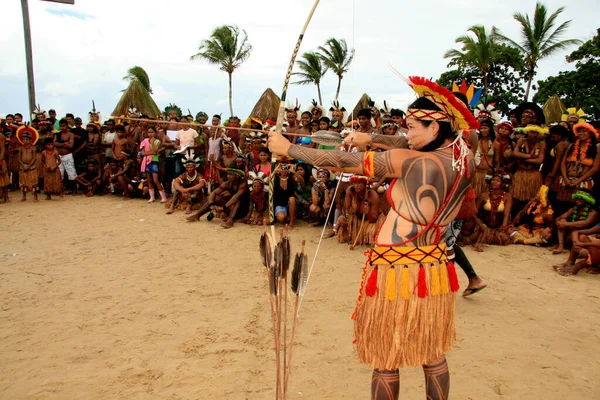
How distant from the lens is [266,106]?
15.3m

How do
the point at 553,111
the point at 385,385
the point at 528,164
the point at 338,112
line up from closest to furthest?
1. the point at 385,385
2. the point at 528,164
3. the point at 338,112
4. the point at 553,111

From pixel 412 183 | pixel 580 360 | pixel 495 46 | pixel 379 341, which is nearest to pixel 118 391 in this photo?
pixel 379 341

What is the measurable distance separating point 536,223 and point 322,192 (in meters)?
3.42

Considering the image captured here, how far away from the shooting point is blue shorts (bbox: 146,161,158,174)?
10.0 m

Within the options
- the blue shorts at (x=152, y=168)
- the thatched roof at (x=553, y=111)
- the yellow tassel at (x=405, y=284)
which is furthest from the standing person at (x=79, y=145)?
the thatched roof at (x=553, y=111)

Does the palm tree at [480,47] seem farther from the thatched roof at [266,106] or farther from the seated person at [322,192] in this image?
the seated person at [322,192]

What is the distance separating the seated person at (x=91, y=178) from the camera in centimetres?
1101

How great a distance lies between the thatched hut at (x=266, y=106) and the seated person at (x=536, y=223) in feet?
30.6

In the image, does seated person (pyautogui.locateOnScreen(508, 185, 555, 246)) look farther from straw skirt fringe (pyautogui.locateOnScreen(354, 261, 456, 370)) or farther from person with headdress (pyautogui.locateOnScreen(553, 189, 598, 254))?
straw skirt fringe (pyautogui.locateOnScreen(354, 261, 456, 370))

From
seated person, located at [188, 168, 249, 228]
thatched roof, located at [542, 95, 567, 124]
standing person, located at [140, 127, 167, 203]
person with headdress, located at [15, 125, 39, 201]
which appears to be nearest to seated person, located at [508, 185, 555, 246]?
seated person, located at [188, 168, 249, 228]

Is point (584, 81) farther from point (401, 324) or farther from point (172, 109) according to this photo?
point (401, 324)

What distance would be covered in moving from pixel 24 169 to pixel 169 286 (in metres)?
7.33

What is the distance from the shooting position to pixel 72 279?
5312 mm

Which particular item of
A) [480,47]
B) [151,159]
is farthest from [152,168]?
[480,47]
